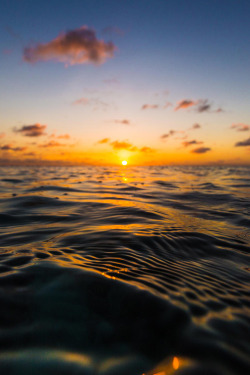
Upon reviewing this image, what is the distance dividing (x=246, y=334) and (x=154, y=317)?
62cm

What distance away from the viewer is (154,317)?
1476 mm

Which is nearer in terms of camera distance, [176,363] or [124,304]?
[176,363]

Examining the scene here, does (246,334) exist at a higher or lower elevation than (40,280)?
lower

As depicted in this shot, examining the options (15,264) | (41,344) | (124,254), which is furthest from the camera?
(124,254)

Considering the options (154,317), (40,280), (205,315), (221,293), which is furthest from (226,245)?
(40,280)

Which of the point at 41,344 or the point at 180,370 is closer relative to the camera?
the point at 180,370

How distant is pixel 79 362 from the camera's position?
44.9 inches

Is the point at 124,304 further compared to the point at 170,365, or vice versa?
the point at 124,304

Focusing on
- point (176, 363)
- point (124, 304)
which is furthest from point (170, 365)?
point (124, 304)

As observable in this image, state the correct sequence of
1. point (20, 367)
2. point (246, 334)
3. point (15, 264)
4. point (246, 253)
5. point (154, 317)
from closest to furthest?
point (20, 367), point (246, 334), point (154, 317), point (15, 264), point (246, 253)

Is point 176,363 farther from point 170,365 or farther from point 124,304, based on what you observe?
point 124,304

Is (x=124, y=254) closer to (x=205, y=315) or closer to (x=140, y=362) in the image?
(x=205, y=315)

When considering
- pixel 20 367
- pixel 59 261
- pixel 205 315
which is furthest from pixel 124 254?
pixel 20 367

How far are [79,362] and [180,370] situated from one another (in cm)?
56
